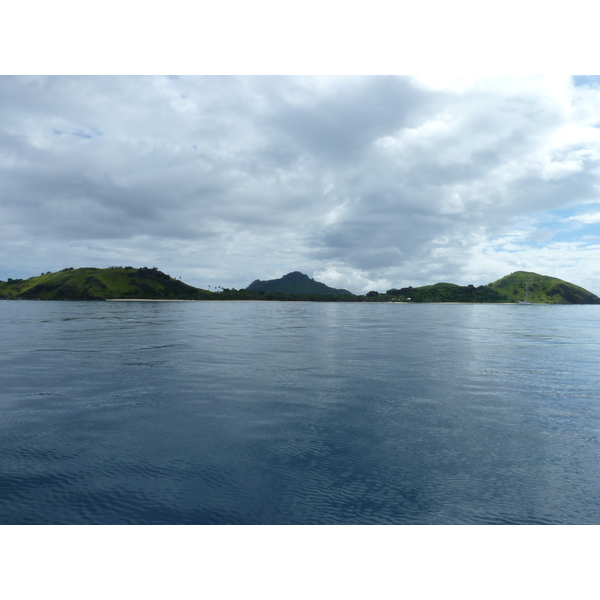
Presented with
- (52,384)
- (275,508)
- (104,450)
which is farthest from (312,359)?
(275,508)

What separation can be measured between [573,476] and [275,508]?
8055mm

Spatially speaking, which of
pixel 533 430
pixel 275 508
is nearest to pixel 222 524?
pixel 275 508

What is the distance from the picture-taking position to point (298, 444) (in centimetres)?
1222

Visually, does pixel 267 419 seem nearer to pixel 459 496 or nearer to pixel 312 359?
pixel 459 496

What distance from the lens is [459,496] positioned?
30.0ft

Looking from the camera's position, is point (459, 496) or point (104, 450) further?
point (104, 450)

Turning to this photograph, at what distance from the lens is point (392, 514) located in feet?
27.8

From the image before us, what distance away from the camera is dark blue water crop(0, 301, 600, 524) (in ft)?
28.5

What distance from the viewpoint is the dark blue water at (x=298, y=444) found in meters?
8.70

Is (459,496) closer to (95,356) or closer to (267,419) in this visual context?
(267,419)

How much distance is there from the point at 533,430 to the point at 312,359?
16.9 meters

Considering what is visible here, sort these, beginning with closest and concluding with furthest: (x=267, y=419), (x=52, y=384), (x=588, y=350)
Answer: (x=267, y=419)
(x=52, y=384)
(x=588, y=350)

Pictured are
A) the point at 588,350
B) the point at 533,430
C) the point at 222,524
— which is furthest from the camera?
the point at 588,350

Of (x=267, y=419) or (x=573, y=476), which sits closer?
(x=573, y=476)
